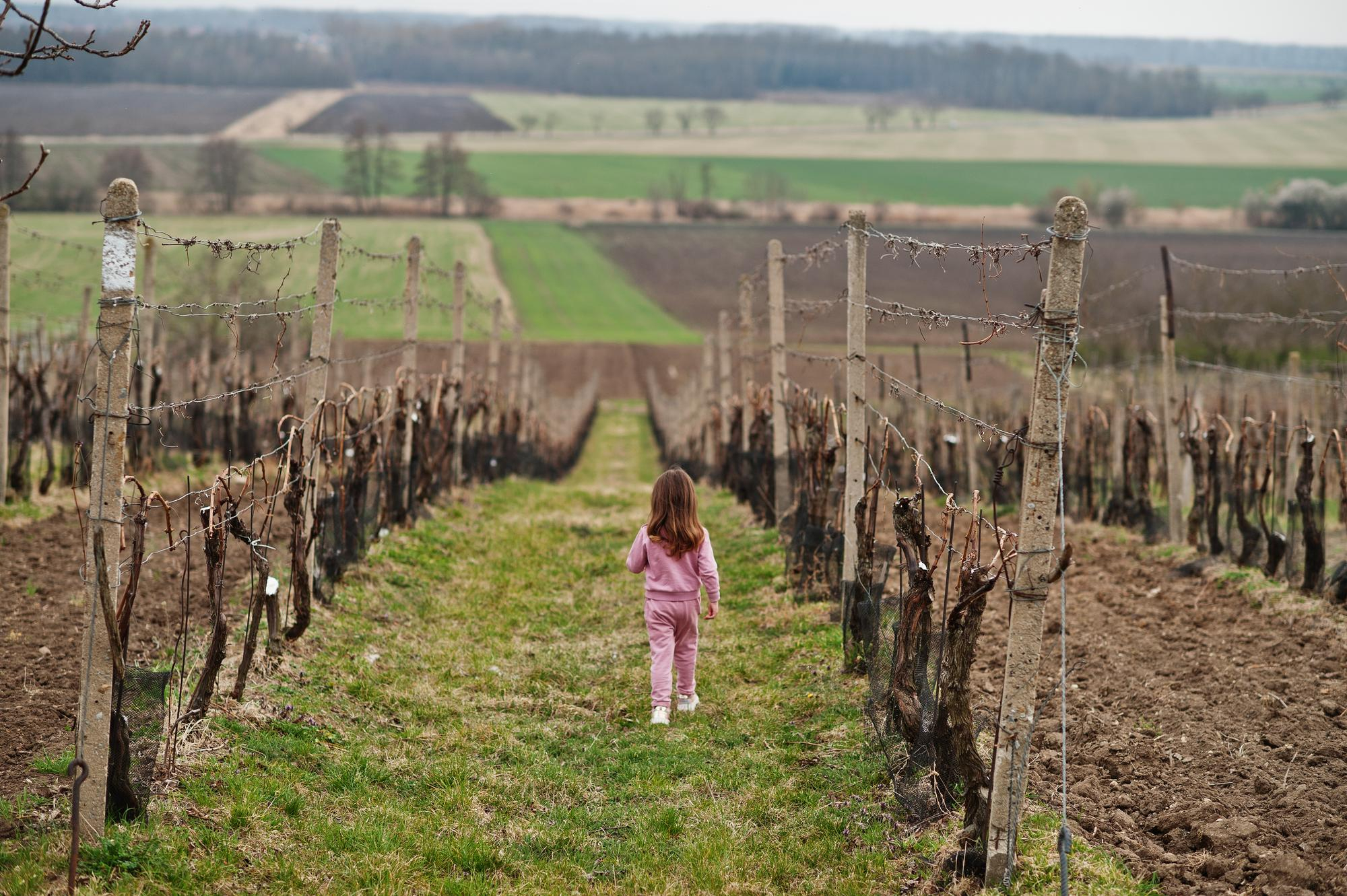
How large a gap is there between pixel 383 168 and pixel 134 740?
75.0 metres

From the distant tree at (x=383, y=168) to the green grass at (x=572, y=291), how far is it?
8.49 meters

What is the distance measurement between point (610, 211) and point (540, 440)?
2279 inches

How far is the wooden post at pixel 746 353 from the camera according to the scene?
35.4 ft

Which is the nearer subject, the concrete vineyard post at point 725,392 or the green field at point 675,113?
the concrete vineyard post at point 725,392

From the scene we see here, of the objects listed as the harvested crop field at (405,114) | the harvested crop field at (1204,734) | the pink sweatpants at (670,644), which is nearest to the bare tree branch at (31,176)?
the pink sweatpants at (670,644)

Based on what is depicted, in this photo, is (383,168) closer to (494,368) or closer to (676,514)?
(494,368)

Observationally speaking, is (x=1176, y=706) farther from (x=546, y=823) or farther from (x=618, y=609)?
(x=618, y=609)

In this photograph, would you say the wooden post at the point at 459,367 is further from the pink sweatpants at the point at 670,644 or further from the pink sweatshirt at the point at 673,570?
the pink sweatpants at the point at 670,644

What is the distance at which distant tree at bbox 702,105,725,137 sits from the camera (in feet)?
387

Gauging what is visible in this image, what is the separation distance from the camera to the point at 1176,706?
5598mm

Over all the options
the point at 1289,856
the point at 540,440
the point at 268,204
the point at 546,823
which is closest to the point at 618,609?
the point at 546,823

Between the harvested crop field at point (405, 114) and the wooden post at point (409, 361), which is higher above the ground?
the harvested crop field at point (405, 114)

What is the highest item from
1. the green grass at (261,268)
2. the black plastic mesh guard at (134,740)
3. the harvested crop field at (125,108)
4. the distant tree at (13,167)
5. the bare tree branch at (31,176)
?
the harvested crop field at (125,108)

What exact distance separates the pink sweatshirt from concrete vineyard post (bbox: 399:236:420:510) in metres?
4.08
